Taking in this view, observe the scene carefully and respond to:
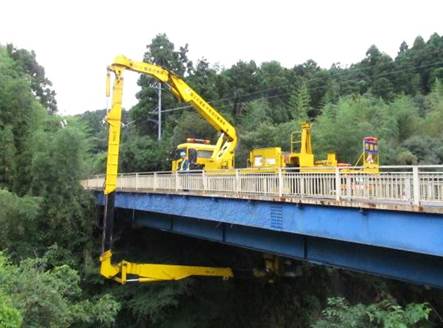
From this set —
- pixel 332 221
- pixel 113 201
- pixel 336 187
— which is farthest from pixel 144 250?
pixel 336 187

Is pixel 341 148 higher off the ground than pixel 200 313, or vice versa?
pixel 341 148

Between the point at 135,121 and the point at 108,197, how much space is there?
A: 44.1 metres

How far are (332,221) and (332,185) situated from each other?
0.90m

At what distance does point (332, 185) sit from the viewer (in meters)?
11.8

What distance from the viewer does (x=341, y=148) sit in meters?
40.3

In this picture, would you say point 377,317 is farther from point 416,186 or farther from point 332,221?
point 416,186

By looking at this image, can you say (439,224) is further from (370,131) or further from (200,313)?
(370,131)

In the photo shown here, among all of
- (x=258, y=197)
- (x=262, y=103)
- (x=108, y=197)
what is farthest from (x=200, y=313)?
(x=262, y=103)

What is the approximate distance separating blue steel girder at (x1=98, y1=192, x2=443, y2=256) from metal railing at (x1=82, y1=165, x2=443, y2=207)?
0.31 meters

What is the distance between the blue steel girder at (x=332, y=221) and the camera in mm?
9370

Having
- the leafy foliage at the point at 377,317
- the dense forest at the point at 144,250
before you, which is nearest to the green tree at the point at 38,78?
the dense forest at the point at 144,250

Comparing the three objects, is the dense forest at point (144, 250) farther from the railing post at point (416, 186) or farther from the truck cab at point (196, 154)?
the truck cab at point (196, 154)

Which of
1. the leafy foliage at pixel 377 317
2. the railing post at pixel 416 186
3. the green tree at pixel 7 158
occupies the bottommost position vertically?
the leafy foliage at pixel 377 317

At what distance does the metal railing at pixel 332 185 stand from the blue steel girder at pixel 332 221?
0.31m
